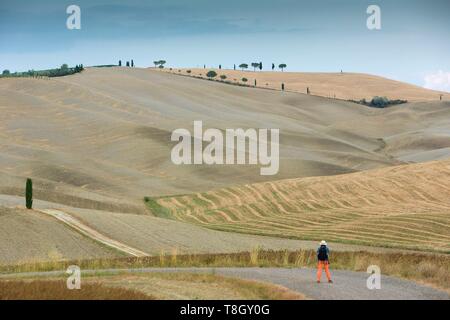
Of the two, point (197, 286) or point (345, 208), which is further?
point (345, 208)

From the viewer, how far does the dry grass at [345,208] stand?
230 feet

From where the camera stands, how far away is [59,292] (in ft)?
80.6

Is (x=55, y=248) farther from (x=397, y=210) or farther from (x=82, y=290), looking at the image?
(x=397, y=210)

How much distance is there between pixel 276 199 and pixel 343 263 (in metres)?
59.0

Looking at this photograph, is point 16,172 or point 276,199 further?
point 16,172

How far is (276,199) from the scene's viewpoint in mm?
96750

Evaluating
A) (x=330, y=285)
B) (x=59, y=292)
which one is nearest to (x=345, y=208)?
(x=330, y=285)

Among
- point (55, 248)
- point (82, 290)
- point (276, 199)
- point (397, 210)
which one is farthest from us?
point (276, 199)

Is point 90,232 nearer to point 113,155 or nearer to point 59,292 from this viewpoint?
point 59,292

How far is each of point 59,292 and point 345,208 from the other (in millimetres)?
67137

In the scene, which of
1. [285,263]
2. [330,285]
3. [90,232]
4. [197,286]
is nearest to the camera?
[330,285]
